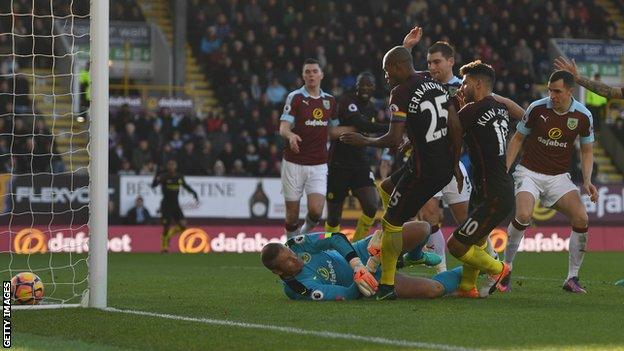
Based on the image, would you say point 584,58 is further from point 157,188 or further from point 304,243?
point 304,243

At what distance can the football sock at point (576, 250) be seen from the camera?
11.8 m

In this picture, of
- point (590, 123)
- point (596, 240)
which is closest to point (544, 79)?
point (596, 240)

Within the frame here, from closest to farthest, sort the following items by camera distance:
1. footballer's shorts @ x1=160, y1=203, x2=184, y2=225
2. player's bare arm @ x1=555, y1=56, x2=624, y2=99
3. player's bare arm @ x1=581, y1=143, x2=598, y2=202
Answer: player's bare arm @ x1=555, y1=56, x2=624, y2=99, player's bare arm @ x1=581, y1=143, x2=598, y2=202, footballer's shorts @ x1=160, y1=203, x2=184, y2=225

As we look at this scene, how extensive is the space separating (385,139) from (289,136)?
408cm

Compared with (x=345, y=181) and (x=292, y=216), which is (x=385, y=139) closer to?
(x=292, y=216)

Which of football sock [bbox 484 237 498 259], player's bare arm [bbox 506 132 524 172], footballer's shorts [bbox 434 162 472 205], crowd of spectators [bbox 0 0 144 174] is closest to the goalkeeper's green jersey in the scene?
player's bare arm [bbox 506 132 524 172]

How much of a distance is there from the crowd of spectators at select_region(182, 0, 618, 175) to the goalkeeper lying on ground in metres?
15.5

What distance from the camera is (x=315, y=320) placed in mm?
8578

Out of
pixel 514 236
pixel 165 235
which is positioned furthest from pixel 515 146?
pixel 165 235

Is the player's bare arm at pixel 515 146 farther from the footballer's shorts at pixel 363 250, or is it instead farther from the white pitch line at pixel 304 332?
the white pitch line at pixel 304 332

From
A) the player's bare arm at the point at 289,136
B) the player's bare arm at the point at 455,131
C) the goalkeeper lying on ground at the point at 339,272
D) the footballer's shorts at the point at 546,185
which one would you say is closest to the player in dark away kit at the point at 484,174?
the player's bare arm at the point at 455,131

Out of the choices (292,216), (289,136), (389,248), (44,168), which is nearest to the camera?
(389,248)

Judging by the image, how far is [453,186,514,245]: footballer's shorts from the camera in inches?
392

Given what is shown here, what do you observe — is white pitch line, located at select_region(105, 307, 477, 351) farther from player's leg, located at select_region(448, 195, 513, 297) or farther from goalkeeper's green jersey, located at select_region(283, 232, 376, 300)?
player's leg, located at select_region(448, 195, 513, 297)
